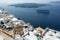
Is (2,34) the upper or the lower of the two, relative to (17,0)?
upper

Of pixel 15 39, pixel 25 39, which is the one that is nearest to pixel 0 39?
pixel 15 39

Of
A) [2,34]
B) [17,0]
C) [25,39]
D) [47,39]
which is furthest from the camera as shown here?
[17,0]

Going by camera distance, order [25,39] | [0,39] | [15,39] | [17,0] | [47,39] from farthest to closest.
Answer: [17,0] < [47,39] < [25,39] < [0,39] < [15,39]

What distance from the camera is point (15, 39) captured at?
8.21 m

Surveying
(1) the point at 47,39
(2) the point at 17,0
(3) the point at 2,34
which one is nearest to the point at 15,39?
(3) the point at 2,34

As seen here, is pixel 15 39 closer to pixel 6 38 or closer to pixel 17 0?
pixel 6 38

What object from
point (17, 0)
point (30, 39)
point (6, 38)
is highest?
point (6, 38)

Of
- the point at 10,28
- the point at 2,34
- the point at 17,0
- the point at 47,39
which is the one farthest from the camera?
the point at 17,0

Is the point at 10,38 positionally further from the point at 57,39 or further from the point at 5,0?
the point at 5,0

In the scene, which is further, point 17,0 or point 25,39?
point 17,0

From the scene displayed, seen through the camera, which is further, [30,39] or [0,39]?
[30,39]

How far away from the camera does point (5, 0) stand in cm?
5481

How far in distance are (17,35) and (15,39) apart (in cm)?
24

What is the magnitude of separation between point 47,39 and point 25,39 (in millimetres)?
1819
